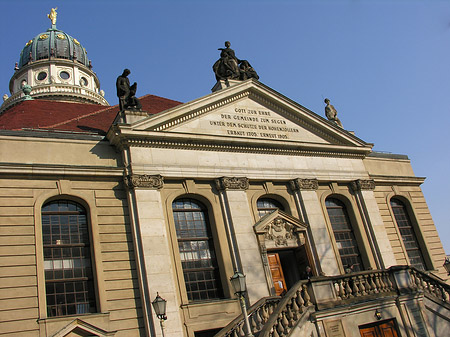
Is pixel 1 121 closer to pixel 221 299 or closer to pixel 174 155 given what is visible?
pixel 174 155

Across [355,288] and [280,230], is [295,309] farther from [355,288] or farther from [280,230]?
[280,230]

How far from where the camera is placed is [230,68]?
2427 cm

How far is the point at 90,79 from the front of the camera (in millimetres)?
51000

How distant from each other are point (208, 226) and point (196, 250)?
A: 1.31m

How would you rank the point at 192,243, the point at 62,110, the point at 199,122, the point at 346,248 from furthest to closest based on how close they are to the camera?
the point at 62,110 < the point at 346,248 < the point at 199,122 < the point at 192,243

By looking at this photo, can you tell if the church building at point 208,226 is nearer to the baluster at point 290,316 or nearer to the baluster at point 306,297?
the baluster at point 290,316

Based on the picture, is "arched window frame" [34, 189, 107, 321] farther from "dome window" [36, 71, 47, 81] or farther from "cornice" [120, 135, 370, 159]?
"dome window" [36, 71, 47, 81]

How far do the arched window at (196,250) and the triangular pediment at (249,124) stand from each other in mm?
3039

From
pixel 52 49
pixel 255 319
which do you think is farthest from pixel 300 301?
pixel 52 49

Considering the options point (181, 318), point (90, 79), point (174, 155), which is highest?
point (90, 79)

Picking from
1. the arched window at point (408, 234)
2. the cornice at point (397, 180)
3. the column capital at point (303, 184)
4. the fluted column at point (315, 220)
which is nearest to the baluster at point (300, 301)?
the fluted column at point (315, 220)

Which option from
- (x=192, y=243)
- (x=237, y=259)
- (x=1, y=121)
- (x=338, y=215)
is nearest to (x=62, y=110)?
(x=1, y=121)

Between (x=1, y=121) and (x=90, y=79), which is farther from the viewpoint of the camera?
(x=90, y=79)

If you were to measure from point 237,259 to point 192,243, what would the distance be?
197 cm
